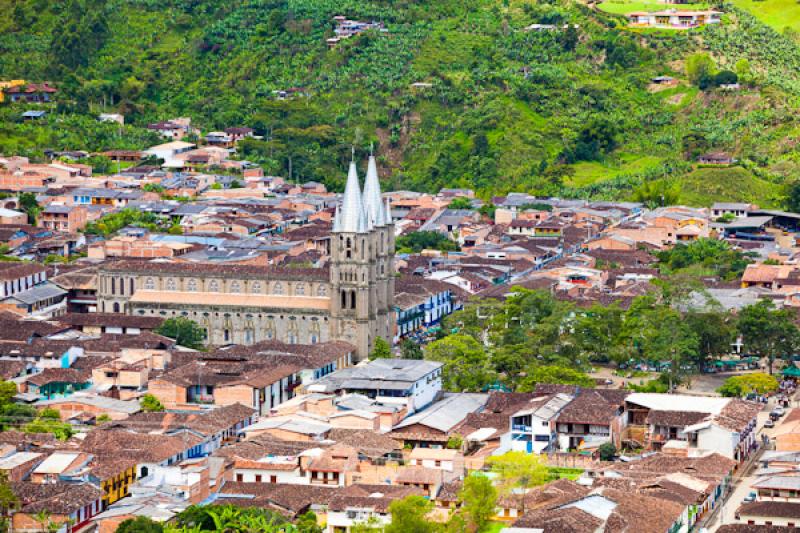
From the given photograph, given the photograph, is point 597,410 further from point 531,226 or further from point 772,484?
point 531,226

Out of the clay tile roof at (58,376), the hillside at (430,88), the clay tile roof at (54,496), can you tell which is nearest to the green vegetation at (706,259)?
the hillside at (430,88)

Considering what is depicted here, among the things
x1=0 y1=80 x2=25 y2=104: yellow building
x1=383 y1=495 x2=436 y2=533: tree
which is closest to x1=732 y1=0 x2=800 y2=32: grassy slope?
x1=0 y1=80 x2=25 y2=104: yellow building

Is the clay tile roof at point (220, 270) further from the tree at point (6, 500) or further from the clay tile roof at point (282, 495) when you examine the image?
the tree at point (6, 500)

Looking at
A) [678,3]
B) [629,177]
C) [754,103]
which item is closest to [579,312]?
[629,177]

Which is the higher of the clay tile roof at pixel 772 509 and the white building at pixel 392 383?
the white building at pixel 392 383

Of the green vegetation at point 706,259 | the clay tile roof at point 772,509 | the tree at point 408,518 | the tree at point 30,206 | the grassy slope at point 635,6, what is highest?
the grassy slope at point 635,6

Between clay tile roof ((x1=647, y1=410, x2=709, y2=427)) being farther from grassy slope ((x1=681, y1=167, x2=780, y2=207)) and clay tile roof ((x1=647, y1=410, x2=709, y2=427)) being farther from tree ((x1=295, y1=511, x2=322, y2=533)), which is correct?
grassy slope ((x1=681, y1=167, x2=780, y2=207))

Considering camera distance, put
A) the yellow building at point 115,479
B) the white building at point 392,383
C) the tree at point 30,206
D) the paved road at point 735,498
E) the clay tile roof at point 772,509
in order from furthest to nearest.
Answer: the tree at point 30,206, the white building at point 392,383, the yellow building at point 115,479, the paved road at point 735,498, the clay tile roof at point 772,509
